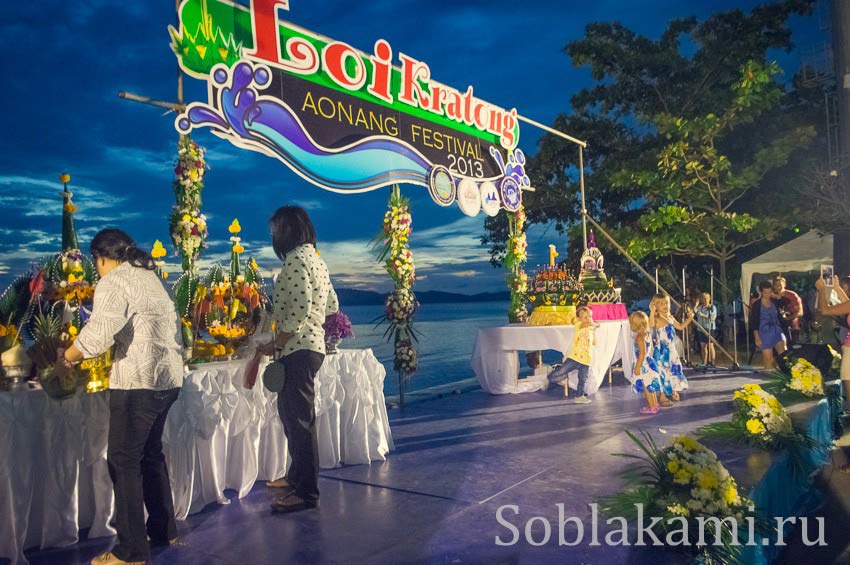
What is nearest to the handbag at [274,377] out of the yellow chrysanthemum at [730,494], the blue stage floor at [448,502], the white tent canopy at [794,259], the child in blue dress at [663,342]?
the blue stage floor at [448,502]

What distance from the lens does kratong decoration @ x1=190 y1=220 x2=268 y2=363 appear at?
4.65 m

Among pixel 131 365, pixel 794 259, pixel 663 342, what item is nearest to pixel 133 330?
Result: pixel 131 365

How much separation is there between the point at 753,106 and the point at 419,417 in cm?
1171

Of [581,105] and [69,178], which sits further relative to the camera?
[581,105]

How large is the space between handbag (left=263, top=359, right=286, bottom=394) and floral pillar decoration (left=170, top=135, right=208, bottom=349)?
103 cm

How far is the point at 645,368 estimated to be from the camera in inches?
293

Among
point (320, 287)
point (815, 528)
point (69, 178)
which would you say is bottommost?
point (815, 528)

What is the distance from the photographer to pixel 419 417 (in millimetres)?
7500

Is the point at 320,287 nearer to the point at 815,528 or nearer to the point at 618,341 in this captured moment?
the point at 815,528

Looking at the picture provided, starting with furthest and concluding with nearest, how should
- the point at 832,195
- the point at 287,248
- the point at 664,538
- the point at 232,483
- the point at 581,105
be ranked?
the point at 581,105
the point at 832,195
the point at 232,483
the point at 287,248
the point at 664,538

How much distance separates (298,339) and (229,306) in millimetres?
1081

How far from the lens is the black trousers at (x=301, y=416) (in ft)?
13.1

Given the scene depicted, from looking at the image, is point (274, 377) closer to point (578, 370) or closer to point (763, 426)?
point (763, 426)

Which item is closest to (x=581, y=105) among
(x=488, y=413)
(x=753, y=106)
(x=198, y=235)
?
(x=753, y=106)
